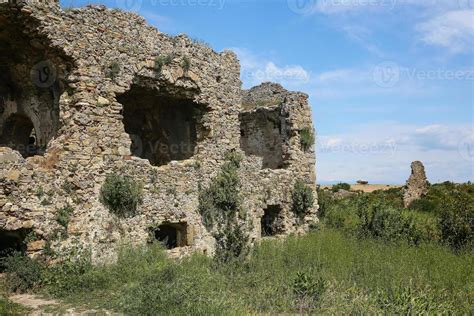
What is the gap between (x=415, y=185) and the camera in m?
28.7

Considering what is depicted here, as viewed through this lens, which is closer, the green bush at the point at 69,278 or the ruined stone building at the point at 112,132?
the green bush at the point at 69,278

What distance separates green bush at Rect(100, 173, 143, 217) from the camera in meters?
10.9

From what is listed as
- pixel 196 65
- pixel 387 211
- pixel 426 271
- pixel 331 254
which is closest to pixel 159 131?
pixel 196 65

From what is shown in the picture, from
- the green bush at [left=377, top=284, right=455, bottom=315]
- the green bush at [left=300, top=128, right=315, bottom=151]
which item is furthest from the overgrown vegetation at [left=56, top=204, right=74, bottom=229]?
the green bush at [left=300, top=128, right=315, bottom=151]

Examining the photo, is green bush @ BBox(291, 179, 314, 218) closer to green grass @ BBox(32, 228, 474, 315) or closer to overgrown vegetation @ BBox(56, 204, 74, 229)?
green grass @ BBox(32, 228, 474, 315)

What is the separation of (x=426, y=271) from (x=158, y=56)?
8.40 metres

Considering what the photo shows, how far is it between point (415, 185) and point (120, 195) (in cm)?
2242

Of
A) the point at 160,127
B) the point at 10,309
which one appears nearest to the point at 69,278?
the point at 10,309

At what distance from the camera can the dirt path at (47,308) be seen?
7672mm

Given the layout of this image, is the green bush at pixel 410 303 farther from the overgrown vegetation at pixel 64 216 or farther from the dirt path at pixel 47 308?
the overgrown vegetation at pixel 64 216

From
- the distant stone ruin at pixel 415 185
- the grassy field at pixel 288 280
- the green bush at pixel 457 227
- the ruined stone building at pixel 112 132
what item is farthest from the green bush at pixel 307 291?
the distant stone ruin at pixel 415 185

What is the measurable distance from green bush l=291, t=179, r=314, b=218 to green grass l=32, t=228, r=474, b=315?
298cm

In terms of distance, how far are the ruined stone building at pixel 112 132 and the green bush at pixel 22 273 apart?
33 centimetres

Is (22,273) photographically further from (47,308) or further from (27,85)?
(27,85)
